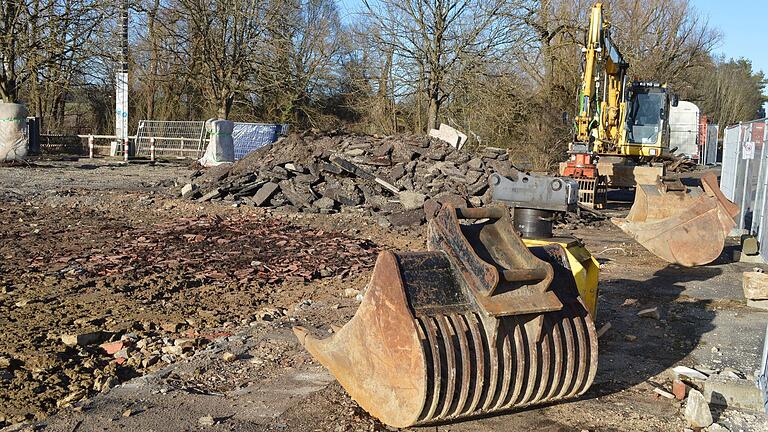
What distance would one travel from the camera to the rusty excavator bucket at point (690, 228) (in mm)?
10039

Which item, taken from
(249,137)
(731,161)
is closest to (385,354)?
(731,161)

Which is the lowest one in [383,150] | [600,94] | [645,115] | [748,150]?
[383,150]

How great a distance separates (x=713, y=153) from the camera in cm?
4609

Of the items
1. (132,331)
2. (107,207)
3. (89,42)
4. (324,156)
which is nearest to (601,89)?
(324,156)

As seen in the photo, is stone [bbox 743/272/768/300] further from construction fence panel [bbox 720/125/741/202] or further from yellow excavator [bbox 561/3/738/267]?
construction fence panel [bbox 720/125/741/202]

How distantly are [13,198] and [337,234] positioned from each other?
751 cm

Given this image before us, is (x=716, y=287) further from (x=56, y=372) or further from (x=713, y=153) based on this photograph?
(x=713, y=153)

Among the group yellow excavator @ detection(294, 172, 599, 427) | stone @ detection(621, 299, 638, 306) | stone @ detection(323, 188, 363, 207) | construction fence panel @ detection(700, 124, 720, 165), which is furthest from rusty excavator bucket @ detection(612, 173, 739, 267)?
construction fence panel @ detection(700, 124, 720, 165)

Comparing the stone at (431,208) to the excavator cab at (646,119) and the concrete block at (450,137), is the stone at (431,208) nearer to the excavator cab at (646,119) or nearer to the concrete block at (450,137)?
the concrete block at (450,137)

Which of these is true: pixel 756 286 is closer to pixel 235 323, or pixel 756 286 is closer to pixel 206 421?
pixel 235 323

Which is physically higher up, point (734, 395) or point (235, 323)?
point (734, 395)

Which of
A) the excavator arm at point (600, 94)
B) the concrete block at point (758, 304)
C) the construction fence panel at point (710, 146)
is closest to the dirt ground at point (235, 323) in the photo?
the concrete block at point (758, 304)

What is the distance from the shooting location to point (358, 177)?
1593 centimetres

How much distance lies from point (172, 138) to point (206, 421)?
30.6m
